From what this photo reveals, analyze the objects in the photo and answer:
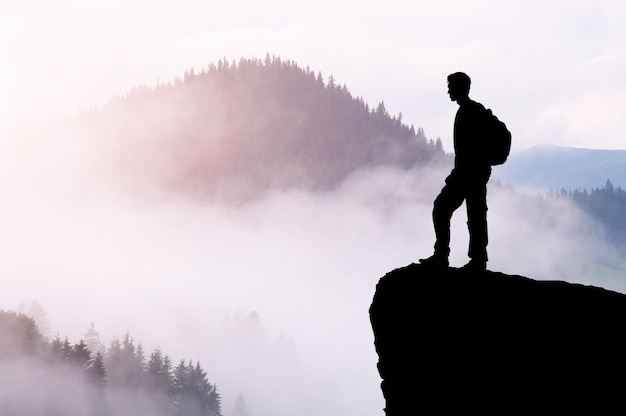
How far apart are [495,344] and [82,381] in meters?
94.0

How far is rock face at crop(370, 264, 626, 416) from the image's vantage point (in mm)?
11523

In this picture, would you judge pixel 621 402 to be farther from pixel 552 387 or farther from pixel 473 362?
pixel 473 362

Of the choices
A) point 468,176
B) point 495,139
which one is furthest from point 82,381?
point 495,139

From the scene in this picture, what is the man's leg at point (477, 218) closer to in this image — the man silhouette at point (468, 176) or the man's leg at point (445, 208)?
the man silhouette at point (468, 176)

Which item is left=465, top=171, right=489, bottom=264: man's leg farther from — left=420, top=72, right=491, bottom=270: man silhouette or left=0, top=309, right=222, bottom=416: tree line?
left=0, top=309, right=222, bottom=416: tree line

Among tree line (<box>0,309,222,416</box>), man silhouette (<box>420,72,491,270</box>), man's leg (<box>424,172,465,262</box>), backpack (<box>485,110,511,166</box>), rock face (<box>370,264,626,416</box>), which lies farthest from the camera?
tree line (<box>0,309,222,416</box>)

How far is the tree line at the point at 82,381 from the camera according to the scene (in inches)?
3922

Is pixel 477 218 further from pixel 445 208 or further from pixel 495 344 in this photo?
pixel 495 344

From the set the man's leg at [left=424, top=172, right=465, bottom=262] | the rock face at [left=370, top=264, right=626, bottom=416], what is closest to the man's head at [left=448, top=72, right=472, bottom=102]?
the man's leg at [left=424, top=172, right=465, bottom=262]

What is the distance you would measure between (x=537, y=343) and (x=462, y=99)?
4817 millimetres

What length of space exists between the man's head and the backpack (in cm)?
69

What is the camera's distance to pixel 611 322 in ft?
39.2

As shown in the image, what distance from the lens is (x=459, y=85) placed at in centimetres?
1424

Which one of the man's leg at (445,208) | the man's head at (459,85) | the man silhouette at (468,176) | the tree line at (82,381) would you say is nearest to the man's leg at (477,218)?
the man silhouette at (468,176)
